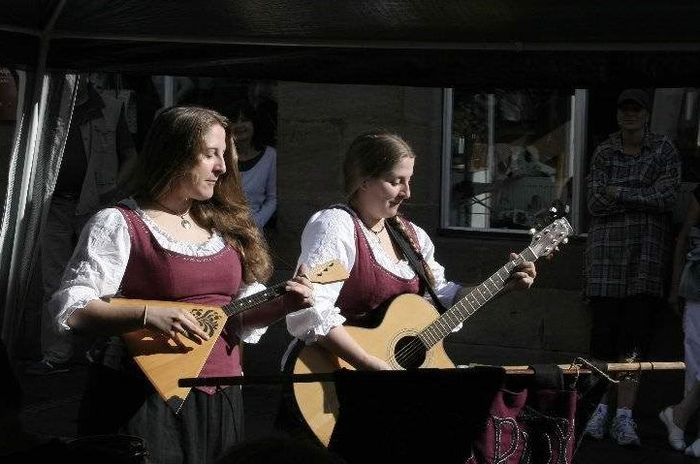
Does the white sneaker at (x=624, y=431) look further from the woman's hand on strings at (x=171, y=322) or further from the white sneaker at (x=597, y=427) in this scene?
the woman's hand on strings at (x=171, y=322)

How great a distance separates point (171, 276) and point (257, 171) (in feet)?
14.2

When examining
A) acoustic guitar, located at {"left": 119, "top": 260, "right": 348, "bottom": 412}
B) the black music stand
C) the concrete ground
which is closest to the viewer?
the black music stand

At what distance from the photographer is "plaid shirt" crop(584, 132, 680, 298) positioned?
23.1ft

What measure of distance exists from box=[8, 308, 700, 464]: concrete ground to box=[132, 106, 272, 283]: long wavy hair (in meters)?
2.48

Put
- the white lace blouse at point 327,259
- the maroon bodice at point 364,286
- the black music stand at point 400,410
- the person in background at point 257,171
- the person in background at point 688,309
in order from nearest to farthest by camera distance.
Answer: the black music stand at point 400,410 < the white lace blouse at point 327,259 < the maroon bodice at point 364,286 < the person in background at point 688,309 < the person in background at point 257,171

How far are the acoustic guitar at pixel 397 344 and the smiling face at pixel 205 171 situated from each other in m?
0.79

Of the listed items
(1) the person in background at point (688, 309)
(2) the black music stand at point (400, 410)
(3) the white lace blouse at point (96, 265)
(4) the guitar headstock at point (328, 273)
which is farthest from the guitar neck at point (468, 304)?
(1) the person in background at point (688, 309)

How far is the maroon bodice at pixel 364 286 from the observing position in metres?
4.79

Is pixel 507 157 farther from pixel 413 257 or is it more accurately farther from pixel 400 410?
pixel 400 410

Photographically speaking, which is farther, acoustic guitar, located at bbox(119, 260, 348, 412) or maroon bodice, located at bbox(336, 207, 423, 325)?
maroon bodice, located at bbox(336, 207, 423, 325)

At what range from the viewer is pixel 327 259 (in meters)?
4.66

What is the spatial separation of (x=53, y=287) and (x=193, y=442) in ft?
14.8

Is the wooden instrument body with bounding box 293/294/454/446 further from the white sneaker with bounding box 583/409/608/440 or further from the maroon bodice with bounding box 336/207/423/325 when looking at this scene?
the white sneaker with bounding box 583/409/608/440

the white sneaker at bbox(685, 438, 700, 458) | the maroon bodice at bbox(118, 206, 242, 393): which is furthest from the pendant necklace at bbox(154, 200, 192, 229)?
the white sneaker at bbox(685, 438, 700, 458)
